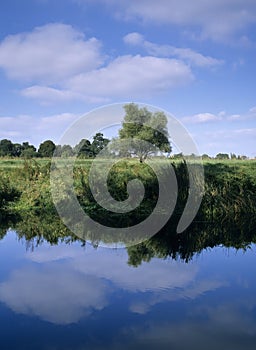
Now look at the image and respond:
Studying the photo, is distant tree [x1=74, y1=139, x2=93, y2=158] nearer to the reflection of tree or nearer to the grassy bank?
the grassy bank

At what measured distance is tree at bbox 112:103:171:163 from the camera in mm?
29178

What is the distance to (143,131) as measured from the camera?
3925 centimetres

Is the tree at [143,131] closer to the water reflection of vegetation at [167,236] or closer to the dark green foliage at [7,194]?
the dark green foliage at [7,194]

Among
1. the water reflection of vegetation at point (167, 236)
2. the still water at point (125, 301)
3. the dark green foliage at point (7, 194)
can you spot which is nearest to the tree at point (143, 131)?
the dark green foliage at point (7, 194)

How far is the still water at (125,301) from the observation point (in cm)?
471

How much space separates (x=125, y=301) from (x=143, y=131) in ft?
111

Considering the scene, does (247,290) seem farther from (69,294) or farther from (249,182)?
(249,182)

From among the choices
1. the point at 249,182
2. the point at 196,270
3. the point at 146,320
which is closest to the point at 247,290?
the point at 196,270

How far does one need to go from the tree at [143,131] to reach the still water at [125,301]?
1827 cm

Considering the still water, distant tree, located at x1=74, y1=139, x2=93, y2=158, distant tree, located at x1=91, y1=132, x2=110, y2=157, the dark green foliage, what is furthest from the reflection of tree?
distant tree, located at x1=91, y1=132, x2=110, y2=157

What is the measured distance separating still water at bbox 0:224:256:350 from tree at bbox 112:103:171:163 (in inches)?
719

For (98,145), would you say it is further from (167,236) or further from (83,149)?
(167,236)

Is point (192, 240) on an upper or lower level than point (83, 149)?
lower

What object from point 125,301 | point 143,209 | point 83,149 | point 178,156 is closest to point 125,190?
point 143,209
